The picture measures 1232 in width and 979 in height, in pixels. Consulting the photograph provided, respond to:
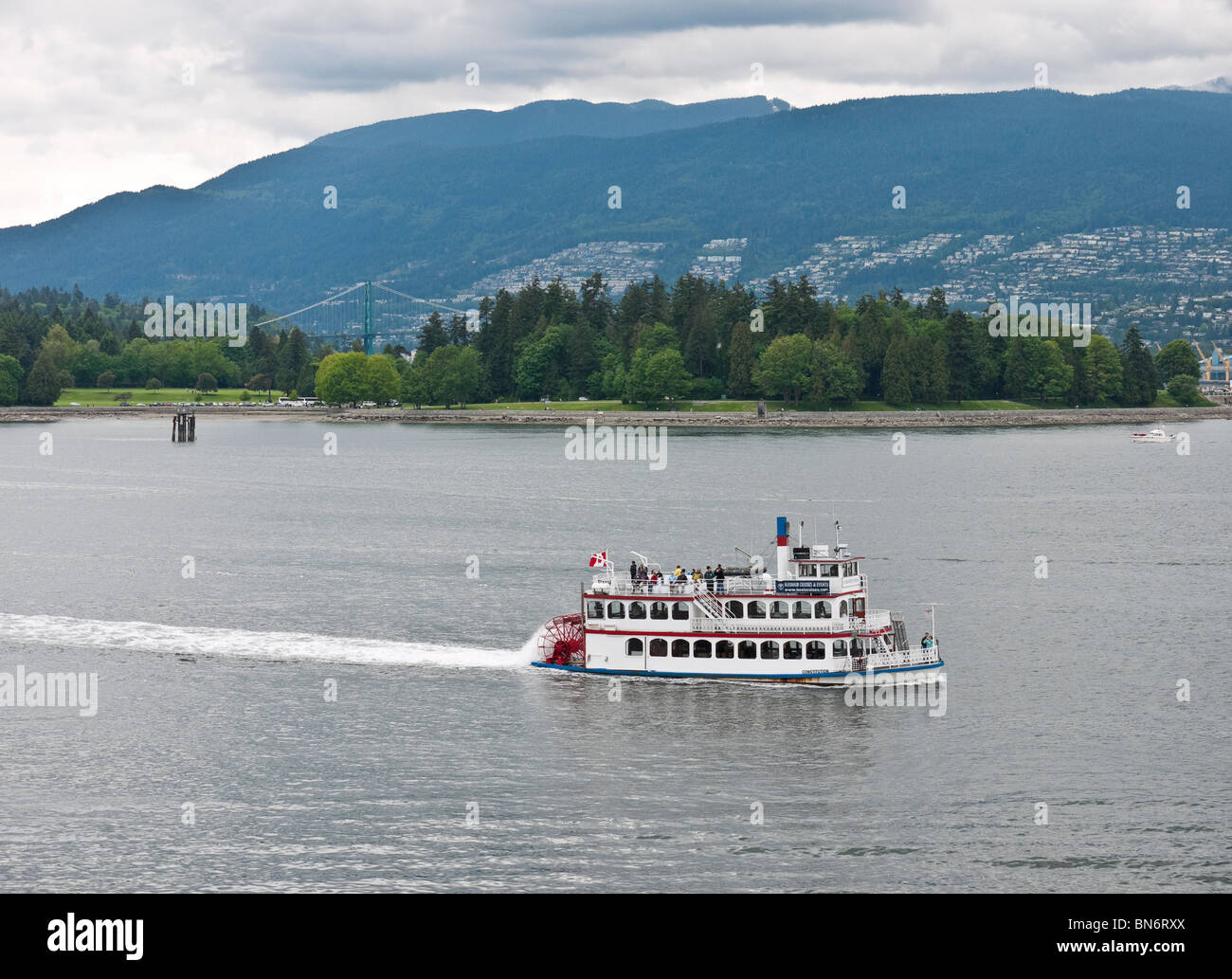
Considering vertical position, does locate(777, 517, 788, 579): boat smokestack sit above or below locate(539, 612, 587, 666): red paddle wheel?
above

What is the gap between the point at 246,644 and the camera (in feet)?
248

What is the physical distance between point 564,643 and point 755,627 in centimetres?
849

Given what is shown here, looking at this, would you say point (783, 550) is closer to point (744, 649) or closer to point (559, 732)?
point (744, 649)

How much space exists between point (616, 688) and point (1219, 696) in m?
24.0

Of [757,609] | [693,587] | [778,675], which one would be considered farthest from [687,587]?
[778,675]

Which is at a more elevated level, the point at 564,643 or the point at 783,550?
the point at 783,550

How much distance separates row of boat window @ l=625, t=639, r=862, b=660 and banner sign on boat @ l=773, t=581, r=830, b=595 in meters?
1.92

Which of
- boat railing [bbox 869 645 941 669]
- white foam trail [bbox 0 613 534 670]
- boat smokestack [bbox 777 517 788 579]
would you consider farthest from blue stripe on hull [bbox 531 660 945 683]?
white foam trail [bbox 0 613 534 670]

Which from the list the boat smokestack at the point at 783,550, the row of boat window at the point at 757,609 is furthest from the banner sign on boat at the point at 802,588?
the boat smokestack at the point at 783,550

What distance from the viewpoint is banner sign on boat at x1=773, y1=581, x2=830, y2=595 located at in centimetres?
6581

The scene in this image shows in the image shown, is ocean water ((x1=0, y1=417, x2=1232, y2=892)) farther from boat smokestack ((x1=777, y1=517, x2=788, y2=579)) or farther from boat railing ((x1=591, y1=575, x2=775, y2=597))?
boat smokestack ((x1=777, y1=517, x2=788, y2=579))

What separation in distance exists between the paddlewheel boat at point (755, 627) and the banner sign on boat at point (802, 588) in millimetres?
38
